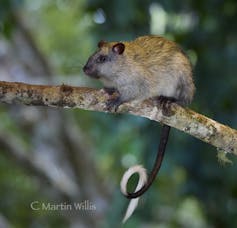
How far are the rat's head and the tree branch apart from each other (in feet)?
1.90

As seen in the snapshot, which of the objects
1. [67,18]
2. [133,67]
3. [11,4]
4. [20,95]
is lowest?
[20,95]

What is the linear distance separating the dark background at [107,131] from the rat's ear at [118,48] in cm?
27

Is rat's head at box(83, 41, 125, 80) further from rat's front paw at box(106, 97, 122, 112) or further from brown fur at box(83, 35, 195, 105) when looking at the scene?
rat's front paw at box(106, 97, 122, 112)

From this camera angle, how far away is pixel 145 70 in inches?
174

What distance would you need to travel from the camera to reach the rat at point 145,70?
4277mm

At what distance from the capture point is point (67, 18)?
10242 millimetres

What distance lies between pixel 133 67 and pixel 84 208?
367 centimetres

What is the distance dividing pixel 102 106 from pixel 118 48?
0.88 meters

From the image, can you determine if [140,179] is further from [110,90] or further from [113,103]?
[110,90]

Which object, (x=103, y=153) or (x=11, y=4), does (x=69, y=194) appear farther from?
(x=11, y=4)

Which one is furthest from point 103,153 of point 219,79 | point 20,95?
point 20,95

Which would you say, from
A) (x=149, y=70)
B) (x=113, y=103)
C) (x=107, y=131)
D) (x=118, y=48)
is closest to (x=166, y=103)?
(x=113, y=103)

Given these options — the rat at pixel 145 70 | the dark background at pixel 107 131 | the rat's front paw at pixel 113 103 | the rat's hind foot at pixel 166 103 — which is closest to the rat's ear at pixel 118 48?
the rat at pixel 145 70

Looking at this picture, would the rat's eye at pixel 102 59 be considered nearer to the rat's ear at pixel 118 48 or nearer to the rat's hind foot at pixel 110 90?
the rat's ear at pixel 118 48
